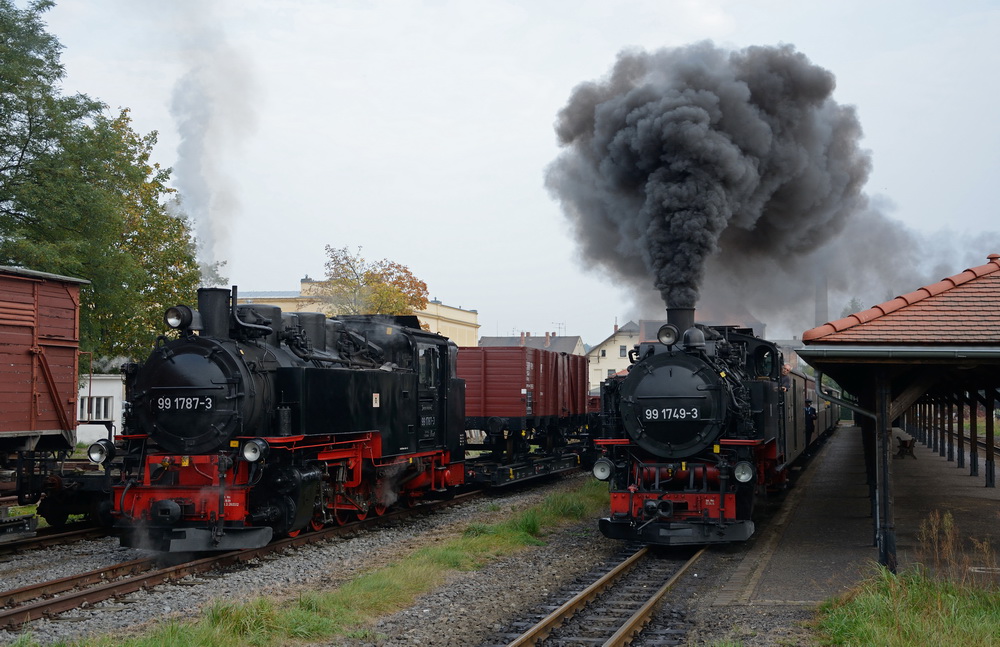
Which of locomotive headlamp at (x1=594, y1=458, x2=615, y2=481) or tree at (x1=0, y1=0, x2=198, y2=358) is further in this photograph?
tree at (x1=0, y1=0, x2=198, y2=358)

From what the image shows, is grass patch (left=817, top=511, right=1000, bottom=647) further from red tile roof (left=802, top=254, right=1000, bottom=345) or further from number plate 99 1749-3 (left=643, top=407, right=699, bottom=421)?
number plate 99 1749-3 (left=643, top=407, right=699, bottom=421)

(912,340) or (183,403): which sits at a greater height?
(912,340)

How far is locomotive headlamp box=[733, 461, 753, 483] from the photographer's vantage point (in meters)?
11.0

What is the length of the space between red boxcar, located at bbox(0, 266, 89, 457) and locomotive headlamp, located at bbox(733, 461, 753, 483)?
29.2 ft

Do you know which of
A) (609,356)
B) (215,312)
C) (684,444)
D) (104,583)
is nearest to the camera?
(104,583)

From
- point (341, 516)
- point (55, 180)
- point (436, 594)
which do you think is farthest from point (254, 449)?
point (55, 180)

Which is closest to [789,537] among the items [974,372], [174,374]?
[974,372]

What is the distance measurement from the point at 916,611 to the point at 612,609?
259 cm

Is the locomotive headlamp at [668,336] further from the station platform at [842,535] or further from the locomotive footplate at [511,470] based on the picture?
the locomotive footplate at [511,470]

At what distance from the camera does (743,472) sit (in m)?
11.1

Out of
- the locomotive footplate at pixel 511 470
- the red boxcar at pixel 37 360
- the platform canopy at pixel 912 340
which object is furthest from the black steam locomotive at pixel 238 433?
the platform canopy at pixel 912 340

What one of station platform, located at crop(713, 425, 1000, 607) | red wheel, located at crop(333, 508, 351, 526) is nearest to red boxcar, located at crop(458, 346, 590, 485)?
red wheel, located at crop(333, 508, 351, 526)

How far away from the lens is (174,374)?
10.9 meters

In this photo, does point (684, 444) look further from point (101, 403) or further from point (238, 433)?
point (101, 403)
